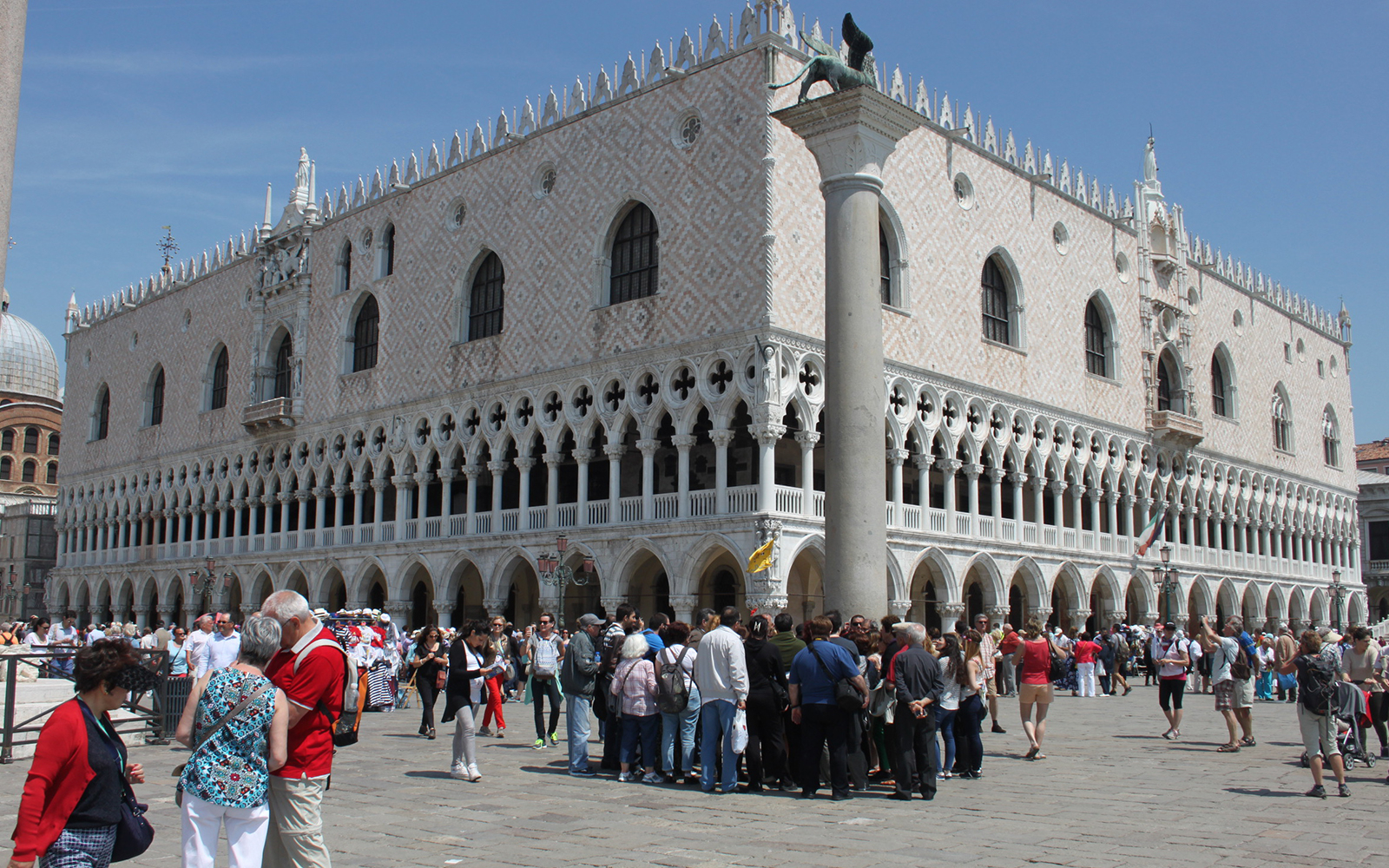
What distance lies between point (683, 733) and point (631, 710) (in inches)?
17.2

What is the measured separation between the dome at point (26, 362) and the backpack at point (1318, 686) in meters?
69.7

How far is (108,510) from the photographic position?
42.0 metres

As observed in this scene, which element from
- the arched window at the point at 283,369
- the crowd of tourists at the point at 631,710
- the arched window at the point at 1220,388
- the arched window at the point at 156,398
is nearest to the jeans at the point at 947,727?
the crowd of tourists at the point at 631,710

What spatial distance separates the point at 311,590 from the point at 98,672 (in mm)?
29194

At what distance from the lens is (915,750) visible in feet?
28.9

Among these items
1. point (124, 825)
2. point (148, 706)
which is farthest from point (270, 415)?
point (124, 825)

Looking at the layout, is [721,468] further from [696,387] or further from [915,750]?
[915,750]

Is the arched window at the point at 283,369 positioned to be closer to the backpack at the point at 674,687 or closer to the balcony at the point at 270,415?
the balcony at the point at 270,415

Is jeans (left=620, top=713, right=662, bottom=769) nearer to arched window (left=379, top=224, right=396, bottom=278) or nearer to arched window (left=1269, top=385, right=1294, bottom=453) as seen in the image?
arched window (left=379, top=224, right=396, bottom=278)

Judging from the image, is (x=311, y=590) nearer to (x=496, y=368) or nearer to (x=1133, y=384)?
(x=496, y=368)

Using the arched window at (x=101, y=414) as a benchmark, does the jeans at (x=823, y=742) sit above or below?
below

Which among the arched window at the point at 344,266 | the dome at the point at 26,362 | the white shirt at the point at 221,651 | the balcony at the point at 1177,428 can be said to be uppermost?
the dome at the point at 26,362

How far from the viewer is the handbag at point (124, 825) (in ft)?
13.3

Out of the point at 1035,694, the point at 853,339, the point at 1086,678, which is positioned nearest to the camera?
the point at 1035,694
